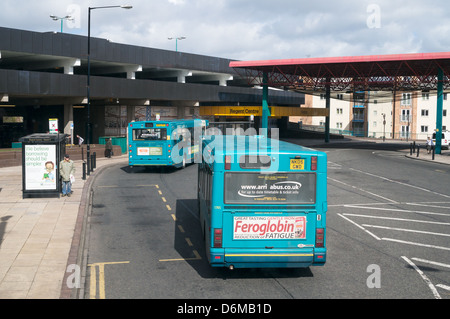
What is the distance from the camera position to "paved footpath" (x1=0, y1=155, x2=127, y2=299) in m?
10.3

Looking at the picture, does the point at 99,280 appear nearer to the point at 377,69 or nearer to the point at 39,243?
the point at 39,243

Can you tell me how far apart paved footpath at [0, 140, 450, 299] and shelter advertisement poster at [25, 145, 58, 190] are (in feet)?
2.09

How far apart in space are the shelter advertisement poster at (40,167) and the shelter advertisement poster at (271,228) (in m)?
13.1

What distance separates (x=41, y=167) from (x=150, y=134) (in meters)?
9.30

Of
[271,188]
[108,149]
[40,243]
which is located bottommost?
[40,243]

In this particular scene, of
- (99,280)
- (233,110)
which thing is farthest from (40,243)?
(233,110)

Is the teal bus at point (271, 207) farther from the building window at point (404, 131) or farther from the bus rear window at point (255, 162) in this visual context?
the building window at point (404, 131)

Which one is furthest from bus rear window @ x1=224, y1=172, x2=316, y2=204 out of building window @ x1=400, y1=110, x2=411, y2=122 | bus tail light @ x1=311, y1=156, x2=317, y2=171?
building window @ x1=400, y1=110, x2=411, y2=122

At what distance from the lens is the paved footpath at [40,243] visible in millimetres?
10273

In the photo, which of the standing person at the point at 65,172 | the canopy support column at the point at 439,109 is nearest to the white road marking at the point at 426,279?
the standing person at the point at 65,172

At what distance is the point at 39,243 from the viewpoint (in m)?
13.8

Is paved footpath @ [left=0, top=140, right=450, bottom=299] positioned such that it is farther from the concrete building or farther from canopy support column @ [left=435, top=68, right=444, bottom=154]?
the concrete building

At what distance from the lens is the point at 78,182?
26.5 meters
